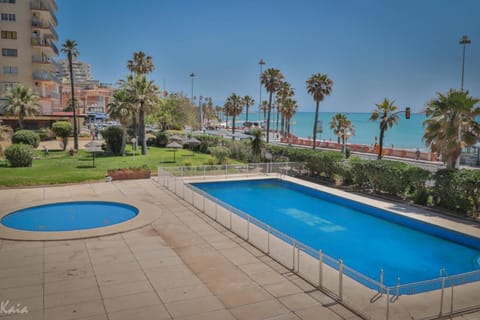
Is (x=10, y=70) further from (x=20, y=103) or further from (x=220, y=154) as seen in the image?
(x=220, y=154)

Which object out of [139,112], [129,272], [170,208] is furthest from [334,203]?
[139,112]

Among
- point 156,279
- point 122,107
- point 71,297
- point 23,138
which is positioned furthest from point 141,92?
point 71,297

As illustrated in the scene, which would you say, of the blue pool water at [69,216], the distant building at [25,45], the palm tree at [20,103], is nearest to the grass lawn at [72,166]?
the blue pool water at [69,216]

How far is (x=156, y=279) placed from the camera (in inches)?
452

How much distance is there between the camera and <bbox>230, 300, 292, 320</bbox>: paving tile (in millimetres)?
9383

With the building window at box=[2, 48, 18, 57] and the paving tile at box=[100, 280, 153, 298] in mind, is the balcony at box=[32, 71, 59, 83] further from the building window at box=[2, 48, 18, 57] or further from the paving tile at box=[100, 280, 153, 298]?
the paving tile at box=[100, 280, 153, 298]

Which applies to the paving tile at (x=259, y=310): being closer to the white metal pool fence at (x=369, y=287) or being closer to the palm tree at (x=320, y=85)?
the white metal pool fence at (x=369, y=287)

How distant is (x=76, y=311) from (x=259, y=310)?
428 cm

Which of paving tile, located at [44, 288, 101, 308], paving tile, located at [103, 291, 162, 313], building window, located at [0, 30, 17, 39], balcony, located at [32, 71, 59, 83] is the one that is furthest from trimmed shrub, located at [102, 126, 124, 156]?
paving tile, located at [103, 291, 162, 313]

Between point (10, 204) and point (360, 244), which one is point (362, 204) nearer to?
point (360, 244)

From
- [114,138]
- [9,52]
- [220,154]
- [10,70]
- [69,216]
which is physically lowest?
[69,216]

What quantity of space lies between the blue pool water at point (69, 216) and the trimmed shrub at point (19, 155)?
12681mm

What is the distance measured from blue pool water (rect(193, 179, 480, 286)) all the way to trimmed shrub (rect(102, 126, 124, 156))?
17809 mm

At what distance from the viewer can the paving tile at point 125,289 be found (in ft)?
34.4
